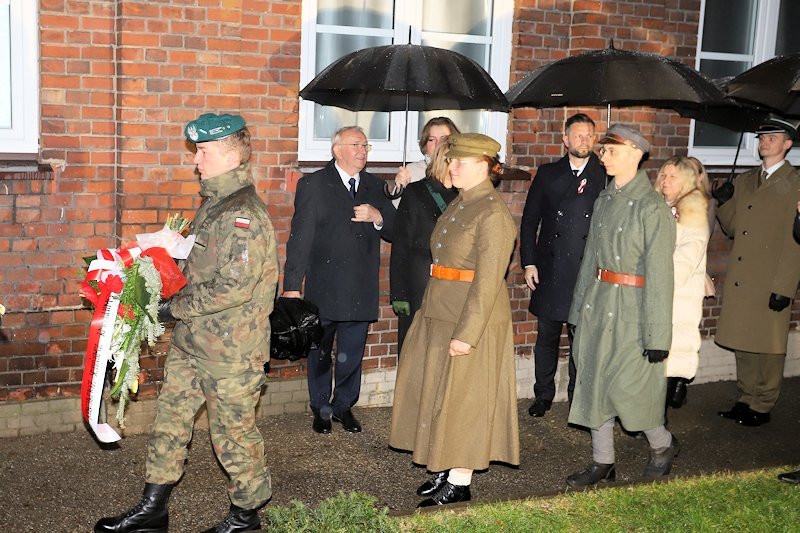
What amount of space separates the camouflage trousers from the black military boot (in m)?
0.07

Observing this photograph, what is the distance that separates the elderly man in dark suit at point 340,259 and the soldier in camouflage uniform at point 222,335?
189 centimetres

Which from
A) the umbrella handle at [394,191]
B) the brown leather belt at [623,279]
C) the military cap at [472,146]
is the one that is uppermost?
the military cap at [472,146]

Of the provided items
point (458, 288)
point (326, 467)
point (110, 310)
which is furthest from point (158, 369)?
point (458, 288)

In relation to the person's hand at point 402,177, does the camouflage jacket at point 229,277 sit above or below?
below

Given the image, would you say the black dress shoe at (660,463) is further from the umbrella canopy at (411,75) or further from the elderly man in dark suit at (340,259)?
the umbrella canopy at (411,75)

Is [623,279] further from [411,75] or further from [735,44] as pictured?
[735,44]

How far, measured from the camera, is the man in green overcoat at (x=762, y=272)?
8172 mm

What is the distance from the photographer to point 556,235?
7941mm

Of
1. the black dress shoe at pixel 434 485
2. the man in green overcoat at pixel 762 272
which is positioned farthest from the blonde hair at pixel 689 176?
the black dress shoe at pixel 434 485

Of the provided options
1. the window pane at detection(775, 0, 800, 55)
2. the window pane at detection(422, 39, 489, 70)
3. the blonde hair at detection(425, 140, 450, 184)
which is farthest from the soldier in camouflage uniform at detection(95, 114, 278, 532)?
the window pane at detection(775, 0, 800, 55)

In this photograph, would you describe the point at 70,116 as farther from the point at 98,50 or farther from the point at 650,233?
the point at 650,233

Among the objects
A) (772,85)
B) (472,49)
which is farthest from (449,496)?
(472,49)

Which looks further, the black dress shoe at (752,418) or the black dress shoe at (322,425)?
the black dress shoe at (752,418)

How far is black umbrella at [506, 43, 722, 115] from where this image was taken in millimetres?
6789
